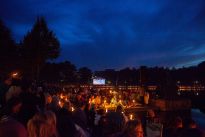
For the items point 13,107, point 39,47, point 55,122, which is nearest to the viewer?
point 55,122

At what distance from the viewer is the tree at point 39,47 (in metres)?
44.2

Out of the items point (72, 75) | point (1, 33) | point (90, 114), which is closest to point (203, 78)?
point (72, 75)

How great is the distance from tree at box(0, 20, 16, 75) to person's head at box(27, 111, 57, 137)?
34.0m

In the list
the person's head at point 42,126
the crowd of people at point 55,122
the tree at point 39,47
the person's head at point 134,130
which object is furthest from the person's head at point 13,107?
the tree at point 39,47

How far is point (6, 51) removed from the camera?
38.8 metres

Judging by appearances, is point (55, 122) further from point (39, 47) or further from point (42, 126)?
point (39, 47)

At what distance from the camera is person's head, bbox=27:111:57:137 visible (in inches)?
181

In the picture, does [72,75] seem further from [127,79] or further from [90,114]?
[90,114]

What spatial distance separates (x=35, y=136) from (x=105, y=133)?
2.25m

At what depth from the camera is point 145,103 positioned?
25859 millimetres

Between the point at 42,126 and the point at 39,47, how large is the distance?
40.0 metres

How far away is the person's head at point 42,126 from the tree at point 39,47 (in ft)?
131

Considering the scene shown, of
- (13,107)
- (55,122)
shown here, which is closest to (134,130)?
(55,122)

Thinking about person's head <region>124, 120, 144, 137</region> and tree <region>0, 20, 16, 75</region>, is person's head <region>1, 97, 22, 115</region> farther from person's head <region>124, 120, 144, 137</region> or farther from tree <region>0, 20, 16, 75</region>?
tree <region>0, 20, 16, 75</region>
